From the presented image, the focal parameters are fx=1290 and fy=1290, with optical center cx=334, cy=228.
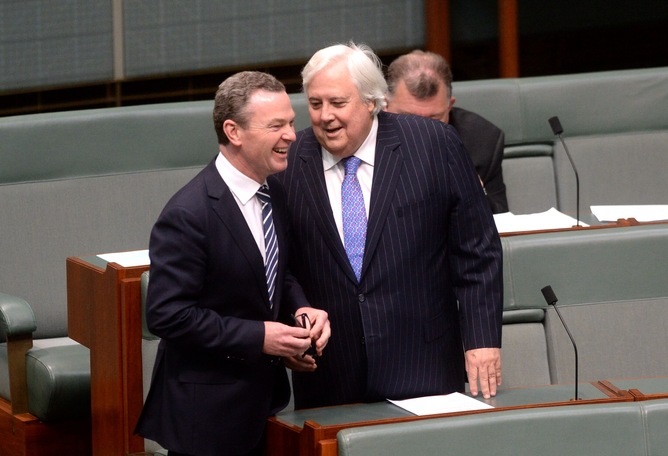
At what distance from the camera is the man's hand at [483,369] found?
8.30 ft

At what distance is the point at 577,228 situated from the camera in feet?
10.9

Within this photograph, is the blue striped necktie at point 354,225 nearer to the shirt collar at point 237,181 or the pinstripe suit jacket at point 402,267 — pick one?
the pinstripe suit jacket at point 402,267

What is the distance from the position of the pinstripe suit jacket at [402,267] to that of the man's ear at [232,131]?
0.93ft

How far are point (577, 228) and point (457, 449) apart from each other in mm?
1285

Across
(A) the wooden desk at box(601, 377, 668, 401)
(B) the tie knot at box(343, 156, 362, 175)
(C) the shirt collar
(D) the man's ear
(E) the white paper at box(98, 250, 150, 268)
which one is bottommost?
(A) the wooden desk at box(601, 377, 668, 401)

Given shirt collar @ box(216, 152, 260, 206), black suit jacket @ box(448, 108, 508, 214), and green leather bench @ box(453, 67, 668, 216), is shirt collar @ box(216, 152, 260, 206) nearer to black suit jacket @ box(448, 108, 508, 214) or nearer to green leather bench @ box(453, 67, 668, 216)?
black suit jacket @ box(448, 108, 508, 214)

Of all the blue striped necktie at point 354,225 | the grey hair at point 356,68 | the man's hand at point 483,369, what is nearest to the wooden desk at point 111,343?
the blue striped necktie at point 354,225

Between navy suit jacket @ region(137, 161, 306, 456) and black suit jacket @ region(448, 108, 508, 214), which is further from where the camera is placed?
black suit jacket @ region(448, 108, 508, 214)

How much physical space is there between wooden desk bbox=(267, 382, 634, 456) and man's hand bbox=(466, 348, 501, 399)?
30 mm

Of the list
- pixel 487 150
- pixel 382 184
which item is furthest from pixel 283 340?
pixel 487 150

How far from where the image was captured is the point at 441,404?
2.44 metres

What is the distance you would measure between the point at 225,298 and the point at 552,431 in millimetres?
636

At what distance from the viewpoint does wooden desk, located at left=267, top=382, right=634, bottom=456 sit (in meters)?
2.17

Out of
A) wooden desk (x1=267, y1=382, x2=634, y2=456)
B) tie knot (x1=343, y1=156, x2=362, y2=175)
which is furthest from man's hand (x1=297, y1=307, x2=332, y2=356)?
tie knot (x1=343, y1=156, x2=362, y2=175)
